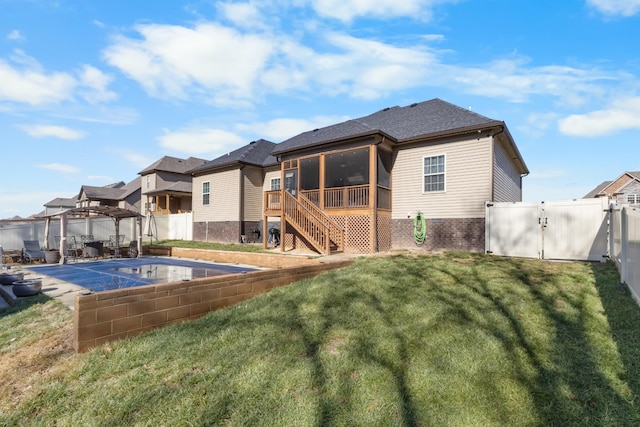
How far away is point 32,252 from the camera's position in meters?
12.6

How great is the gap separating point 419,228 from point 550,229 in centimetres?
419

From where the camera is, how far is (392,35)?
10.5 meters

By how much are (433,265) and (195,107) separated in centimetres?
1281

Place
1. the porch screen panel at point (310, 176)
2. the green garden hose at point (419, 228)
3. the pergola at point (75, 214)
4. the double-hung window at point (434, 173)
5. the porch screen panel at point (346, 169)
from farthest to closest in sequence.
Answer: the porch screen panel at point (310, 176), the porch screen panel at point (346, 169), the pergola at point (75, 214), the green garden hose at point (419, 228), the double-hung window at point (434, 173)

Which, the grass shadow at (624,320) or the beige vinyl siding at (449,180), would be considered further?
the beige vinyl siding at (449,180)

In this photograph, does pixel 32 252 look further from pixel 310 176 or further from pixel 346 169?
pixel 346 169

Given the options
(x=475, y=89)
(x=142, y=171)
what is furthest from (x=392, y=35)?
(x=142, y=171)

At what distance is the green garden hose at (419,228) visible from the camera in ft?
39.1

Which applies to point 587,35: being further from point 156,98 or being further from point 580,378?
point 156,98

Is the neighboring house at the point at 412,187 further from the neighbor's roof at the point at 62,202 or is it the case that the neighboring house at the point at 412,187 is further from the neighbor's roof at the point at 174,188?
the neighbor's roof at the point at 62,202

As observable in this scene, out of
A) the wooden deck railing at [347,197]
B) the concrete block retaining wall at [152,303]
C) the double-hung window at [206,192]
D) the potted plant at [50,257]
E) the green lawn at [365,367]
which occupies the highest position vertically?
the double-hung window at [206,192]

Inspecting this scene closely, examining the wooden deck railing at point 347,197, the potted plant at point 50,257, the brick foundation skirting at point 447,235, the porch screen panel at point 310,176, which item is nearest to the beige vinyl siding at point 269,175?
the porch screen panel at point 310,176

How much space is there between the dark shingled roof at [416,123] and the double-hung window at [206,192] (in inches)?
290

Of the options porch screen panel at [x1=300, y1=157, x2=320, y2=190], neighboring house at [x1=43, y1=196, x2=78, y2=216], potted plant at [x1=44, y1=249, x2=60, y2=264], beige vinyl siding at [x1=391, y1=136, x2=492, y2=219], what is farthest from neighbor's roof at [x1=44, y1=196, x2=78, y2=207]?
beige vinyl siding at [x1=391, y1=136, x2=492, y2=219]
